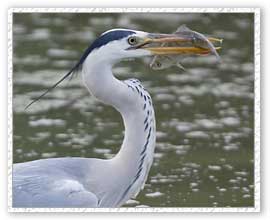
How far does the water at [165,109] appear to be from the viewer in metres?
5.93

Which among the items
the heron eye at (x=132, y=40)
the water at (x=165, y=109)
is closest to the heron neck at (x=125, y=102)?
the heron eye at (x=132, y=40)

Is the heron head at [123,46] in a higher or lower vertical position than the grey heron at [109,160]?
higher

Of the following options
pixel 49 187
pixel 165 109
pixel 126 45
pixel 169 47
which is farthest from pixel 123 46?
pixel 165 109

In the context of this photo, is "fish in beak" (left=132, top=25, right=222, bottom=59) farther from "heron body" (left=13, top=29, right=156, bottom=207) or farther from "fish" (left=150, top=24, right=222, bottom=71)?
"heron body" (left=13, top=29, right=156, bottom=207)

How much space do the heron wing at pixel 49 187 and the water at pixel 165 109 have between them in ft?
0.63

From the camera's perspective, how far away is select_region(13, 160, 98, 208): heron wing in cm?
553

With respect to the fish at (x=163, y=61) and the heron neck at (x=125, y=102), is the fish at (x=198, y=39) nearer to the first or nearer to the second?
the fish at (x=163, y=61)

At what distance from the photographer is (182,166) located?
621cm

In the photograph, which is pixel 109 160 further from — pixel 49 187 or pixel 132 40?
pixel 132 40

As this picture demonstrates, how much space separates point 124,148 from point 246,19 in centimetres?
65

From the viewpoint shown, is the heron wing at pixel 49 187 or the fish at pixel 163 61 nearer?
the heron wing at pixel 49 187

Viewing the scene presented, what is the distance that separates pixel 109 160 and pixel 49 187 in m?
0.26
